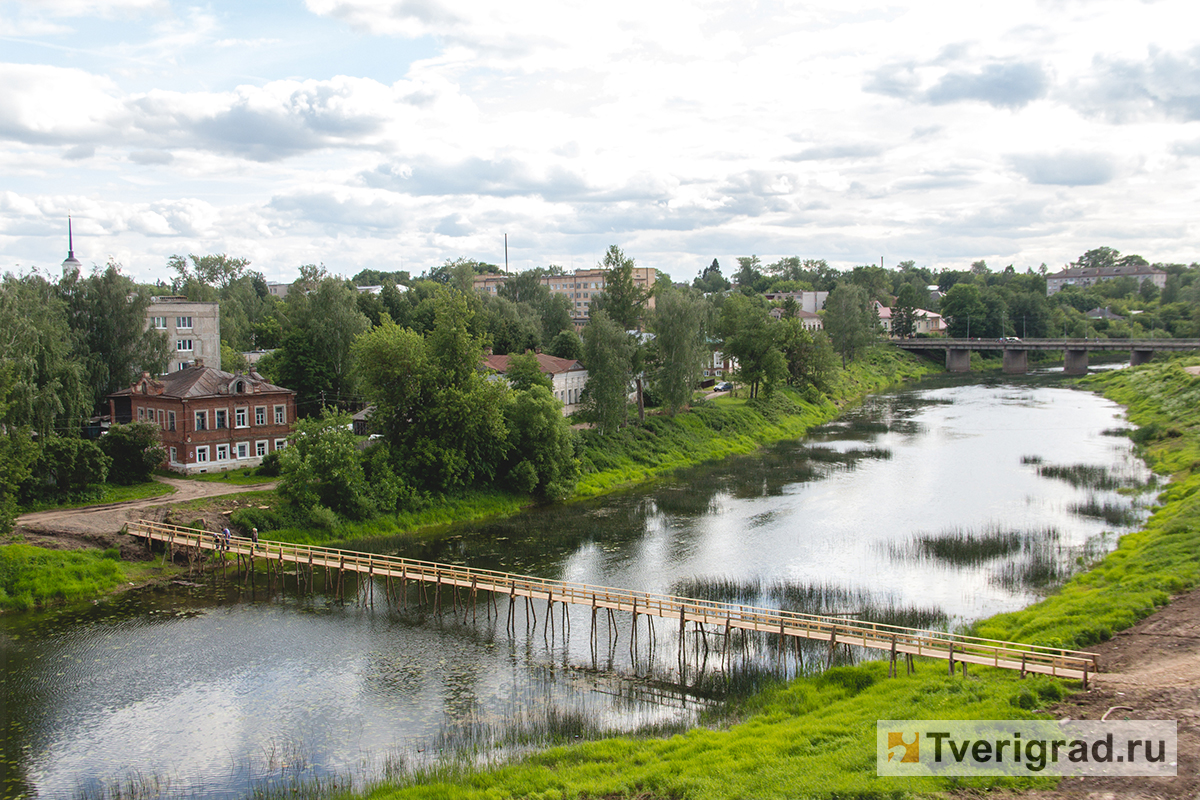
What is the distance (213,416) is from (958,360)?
411ft

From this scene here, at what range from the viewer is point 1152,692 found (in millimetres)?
20578

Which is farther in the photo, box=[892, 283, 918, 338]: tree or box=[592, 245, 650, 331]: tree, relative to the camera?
box=[892, 283, 918, 338]: tree

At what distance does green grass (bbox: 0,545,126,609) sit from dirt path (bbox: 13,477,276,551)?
116 cm

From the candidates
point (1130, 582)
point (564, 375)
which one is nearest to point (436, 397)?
point (564, 375)

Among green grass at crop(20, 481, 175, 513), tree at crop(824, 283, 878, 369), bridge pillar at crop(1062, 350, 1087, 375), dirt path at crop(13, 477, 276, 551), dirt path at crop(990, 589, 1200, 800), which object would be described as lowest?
dirt path at crop(990, 589, 1200, 800)

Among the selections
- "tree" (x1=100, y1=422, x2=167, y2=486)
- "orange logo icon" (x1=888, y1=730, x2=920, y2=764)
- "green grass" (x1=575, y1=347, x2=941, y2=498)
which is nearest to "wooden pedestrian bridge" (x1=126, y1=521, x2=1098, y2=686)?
"orange logo icon" (x1=888, y1=730, x2=920, y2=764)

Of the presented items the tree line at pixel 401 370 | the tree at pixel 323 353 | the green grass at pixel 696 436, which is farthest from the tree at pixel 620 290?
the tree at pixel 323 353

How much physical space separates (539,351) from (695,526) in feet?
141

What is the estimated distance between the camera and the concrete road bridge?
11850cm

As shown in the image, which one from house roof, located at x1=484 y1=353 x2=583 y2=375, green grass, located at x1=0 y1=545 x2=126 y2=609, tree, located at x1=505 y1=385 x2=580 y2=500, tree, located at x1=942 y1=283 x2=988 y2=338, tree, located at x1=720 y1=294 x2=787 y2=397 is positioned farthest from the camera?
tree, located at x1=942 y1=283 x2=988 y2=338

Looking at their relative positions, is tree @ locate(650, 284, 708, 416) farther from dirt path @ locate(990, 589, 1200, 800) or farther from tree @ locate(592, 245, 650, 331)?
dirt path @ locate(990, 589, 1200, 800)

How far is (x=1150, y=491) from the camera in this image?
48.7 metres

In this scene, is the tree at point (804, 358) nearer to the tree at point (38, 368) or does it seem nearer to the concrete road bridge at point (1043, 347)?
the concrete road bridge at point (1043, 347)

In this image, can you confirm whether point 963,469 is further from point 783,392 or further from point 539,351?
point 539,351
